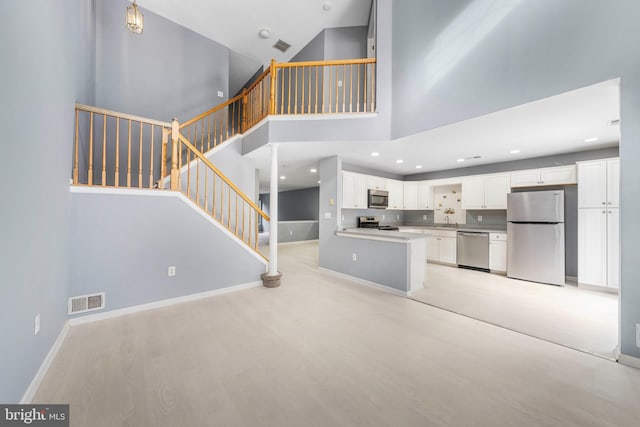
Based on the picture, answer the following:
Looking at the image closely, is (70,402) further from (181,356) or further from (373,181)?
(373,181)

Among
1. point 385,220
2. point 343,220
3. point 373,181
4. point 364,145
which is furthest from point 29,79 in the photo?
point 385,220

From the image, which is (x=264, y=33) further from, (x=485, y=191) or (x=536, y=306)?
(x=536, y=306)

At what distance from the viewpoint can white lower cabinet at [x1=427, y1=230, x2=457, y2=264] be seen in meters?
5.28

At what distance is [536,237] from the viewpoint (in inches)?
161

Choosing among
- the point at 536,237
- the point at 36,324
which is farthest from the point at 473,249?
the point at 36,324

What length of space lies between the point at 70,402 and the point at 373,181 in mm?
5229

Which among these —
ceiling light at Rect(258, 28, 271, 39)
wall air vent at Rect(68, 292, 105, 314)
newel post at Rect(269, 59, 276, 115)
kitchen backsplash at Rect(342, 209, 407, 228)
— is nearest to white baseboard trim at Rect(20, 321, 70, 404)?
wall air vent at Rect(68, 292, 105, 314)

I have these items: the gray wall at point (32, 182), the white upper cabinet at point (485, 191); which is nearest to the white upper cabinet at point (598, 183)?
the white upper cabinet at point (485, 191)

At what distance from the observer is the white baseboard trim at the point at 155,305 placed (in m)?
2.54

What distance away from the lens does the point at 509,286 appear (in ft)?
12.7

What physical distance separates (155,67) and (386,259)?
20.0 ft

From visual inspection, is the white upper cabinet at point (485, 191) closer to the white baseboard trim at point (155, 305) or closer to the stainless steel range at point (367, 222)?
the stainless steel range at point (367, 222)

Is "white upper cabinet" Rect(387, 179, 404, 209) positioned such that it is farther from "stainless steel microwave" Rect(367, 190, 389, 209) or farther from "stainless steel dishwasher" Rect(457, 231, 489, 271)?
"stainless steel dishwasher" Rect(457, 231, 489, 271)

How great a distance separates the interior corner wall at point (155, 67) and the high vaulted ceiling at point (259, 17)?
282mm
